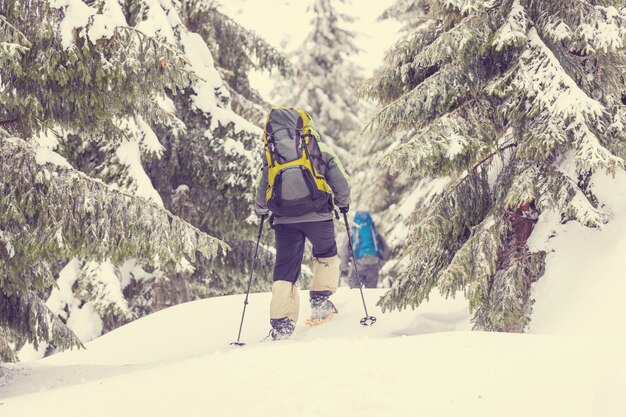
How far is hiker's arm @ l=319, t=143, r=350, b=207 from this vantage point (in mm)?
7406

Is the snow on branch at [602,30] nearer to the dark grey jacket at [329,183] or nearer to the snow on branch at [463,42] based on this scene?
the snow on branch at [463,42]

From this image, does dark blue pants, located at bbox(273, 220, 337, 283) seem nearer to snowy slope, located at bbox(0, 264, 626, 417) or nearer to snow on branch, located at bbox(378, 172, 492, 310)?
snow on branch, located at bbox(378, 172, 492, 310)

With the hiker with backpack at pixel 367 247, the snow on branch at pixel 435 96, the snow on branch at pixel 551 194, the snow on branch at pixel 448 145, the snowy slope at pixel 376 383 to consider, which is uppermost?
the snow on branch at pixel 435 96

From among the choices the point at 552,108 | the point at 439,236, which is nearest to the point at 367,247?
the point at 439,236

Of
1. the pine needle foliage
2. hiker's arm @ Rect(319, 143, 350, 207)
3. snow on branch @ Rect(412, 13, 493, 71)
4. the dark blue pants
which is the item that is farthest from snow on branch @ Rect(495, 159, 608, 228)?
the pine needle foliage

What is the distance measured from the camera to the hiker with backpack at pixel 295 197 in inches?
284

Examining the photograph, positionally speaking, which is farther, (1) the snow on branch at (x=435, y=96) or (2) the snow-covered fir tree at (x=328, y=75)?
(2) the snow-covered fir tree at (x=328, y=75)

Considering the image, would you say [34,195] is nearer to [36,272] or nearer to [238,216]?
[36,272]

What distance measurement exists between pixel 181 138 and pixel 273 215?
533cm

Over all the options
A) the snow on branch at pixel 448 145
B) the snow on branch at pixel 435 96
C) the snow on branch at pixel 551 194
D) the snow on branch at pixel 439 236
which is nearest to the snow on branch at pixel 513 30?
the snow on branch at pixel 435 96

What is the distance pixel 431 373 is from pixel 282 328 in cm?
299

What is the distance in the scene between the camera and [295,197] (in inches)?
285

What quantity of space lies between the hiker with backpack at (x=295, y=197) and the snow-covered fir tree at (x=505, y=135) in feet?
2.25

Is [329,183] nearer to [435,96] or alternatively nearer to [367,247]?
[435,96]
